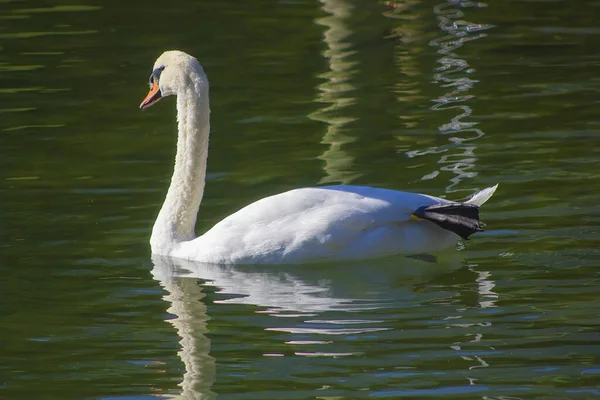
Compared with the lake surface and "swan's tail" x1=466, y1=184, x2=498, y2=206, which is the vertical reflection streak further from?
"swan's tail" x1=466, y1=184, x2=498, y2=206

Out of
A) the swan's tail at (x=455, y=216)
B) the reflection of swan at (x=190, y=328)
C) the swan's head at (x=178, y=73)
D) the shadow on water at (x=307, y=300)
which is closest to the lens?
the reflection of swan at (x=190, y=328)

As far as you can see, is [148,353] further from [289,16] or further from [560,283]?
[289,16]

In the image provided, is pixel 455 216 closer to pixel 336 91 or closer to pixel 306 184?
pixel 306 184

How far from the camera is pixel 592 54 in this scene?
613 inches

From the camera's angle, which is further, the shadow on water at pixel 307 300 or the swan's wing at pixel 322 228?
the swan's wing at pixel 322 228

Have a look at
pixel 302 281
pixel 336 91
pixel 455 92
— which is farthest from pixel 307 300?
pixel 336 91

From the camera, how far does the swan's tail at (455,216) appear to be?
8.59m

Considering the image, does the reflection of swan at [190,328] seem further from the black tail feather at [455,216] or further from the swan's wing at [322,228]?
the black tail feather at [455,216]

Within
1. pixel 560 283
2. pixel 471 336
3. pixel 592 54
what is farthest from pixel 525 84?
pixel 471 336

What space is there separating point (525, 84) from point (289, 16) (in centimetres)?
520

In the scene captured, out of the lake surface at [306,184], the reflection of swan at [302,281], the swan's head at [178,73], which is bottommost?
the reflection of swan at [302,281]

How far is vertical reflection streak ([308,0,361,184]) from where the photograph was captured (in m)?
11.4

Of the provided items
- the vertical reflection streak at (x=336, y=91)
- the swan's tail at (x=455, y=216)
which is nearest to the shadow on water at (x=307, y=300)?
the swan's tail at (x=455, y=216)

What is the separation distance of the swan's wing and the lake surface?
0.15 metres
